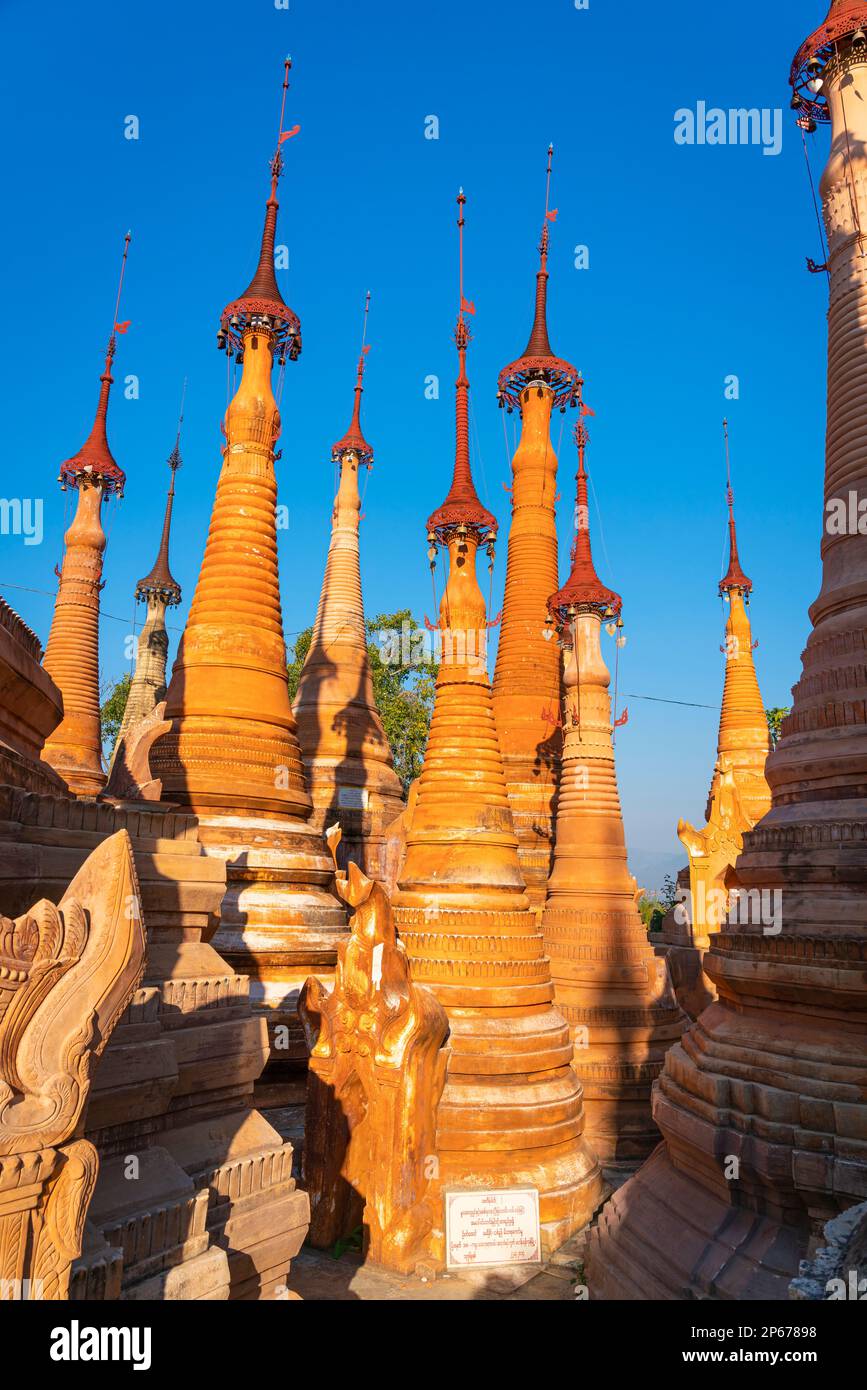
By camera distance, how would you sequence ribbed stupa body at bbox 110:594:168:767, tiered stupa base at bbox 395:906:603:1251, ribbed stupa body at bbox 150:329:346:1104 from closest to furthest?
1. tiered stupa base at bbox 395:906:603:1251
2. ribbed stupa body at bbox 150:329:346:1104
3. ribbed stupa body at bbox 110:594:168:767

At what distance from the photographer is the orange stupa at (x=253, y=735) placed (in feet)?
39.2

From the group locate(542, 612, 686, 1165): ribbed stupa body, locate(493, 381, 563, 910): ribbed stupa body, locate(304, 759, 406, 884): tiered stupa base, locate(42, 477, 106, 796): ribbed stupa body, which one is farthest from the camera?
locate(304, 759, 406, 884): tiered stupa base

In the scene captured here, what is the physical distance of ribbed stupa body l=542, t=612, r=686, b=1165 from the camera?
42.2 feet

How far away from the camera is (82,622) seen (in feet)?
73.2

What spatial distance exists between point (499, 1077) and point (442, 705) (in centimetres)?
491

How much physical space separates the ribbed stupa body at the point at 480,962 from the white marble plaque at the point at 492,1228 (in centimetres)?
106

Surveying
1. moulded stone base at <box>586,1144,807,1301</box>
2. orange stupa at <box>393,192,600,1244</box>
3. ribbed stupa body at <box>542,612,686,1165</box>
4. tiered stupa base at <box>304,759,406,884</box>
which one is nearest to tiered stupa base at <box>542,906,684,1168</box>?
ribbed stupa body at <box>542,612,686,1165</box>

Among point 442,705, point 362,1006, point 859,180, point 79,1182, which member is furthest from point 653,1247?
point 859,180

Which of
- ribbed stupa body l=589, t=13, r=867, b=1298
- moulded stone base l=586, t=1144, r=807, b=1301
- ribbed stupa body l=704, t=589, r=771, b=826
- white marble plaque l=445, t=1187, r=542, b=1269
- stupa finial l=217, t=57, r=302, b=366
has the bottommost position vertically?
white marble plaque l=445, t=1187, r=542, b=1269

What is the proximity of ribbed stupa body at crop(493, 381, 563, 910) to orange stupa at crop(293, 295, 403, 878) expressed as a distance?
4.96m

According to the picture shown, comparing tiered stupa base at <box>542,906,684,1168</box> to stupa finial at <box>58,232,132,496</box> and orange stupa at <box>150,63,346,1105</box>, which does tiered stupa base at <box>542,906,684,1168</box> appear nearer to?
orange stupa at <box>150,63,346,1105</box>

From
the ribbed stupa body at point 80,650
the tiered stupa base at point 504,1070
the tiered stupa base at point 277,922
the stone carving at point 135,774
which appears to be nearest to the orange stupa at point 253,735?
the tiered stupa base at point 277,922

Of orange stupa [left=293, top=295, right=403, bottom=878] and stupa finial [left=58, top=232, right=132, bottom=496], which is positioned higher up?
stupa finial [left=58, top=232, right=132, bottom=496]

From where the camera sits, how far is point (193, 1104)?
589 cm
